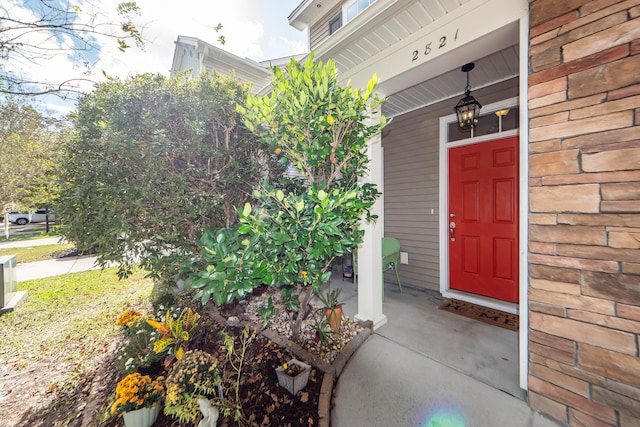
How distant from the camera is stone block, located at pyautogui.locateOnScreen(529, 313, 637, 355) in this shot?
1.19 metres

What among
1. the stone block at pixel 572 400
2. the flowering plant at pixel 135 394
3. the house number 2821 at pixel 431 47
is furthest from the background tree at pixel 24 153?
the stone block at pixel 572 400

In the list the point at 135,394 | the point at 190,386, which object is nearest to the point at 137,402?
the point at 135,394

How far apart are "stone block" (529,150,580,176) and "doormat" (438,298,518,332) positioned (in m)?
1.86

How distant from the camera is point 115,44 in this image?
2.49 meters

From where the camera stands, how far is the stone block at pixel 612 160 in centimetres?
117

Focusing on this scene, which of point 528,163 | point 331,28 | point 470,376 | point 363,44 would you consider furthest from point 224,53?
point 470,376

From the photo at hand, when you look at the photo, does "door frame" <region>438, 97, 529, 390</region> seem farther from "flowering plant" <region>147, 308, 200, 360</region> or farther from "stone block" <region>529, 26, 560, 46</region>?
"flowering plant" <region>147, 308, 200, 360</region>

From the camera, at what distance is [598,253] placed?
1254mm

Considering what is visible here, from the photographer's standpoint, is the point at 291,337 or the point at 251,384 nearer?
the point at 251,384

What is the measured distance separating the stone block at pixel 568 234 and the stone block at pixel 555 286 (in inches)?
9.3

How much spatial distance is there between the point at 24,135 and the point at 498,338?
8.57m

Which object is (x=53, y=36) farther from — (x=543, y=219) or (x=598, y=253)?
(x=598, y=253)

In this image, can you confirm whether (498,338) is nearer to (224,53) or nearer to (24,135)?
(224,53)

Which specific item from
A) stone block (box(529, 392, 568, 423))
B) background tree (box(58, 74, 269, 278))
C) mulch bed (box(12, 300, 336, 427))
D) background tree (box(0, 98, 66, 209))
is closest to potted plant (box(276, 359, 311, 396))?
mulch bed (box(12, 300, 336, 427))
